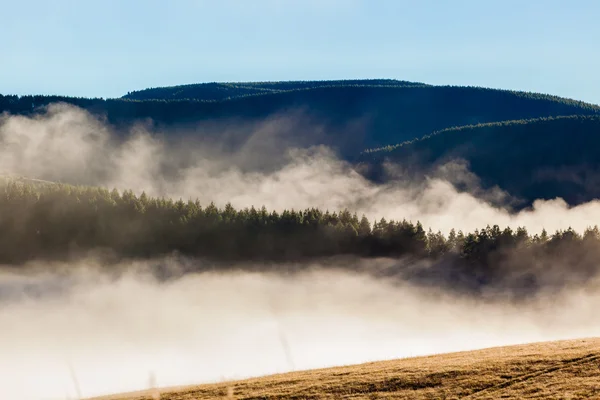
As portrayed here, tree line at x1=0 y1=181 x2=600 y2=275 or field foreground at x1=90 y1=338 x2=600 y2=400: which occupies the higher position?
tree line at x1=0 y1=181 x2=600 y2=275

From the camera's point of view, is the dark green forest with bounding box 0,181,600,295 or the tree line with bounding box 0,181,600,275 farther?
the tree line with bounding box 0,181,600,275

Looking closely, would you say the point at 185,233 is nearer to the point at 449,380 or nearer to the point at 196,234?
the point at 196,234

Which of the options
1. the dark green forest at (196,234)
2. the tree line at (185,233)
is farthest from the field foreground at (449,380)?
the tree line at (185,233)

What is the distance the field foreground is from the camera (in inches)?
1650

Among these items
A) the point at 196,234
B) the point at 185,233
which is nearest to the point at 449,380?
the point at 196,234

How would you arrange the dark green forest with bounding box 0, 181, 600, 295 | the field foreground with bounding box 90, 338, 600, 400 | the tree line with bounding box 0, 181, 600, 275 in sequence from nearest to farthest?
1. the field foreground with bounding box 90, 338, 600, 400
2. the dark green forest with bounding box 0, 181, 600, 295
3. the tree line with bounding box 0, 181, 600, 275

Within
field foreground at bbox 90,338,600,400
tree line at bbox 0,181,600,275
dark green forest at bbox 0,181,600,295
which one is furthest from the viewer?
tree line at bbox 0,181,600,275

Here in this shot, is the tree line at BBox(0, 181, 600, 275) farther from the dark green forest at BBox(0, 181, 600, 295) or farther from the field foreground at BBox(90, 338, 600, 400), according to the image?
the field foreground at BBox(90, 338, 600, 400)

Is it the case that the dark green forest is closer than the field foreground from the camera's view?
No

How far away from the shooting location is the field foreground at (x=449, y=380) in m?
41.9

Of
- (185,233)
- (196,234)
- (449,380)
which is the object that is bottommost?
(449,380)

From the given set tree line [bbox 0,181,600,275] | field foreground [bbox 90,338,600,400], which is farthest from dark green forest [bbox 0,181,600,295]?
field foreground [bbox 90,338,600,400]

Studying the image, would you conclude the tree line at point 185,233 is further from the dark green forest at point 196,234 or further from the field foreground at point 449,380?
the field foreground at point 449,380

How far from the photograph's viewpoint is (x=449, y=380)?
45500mm
